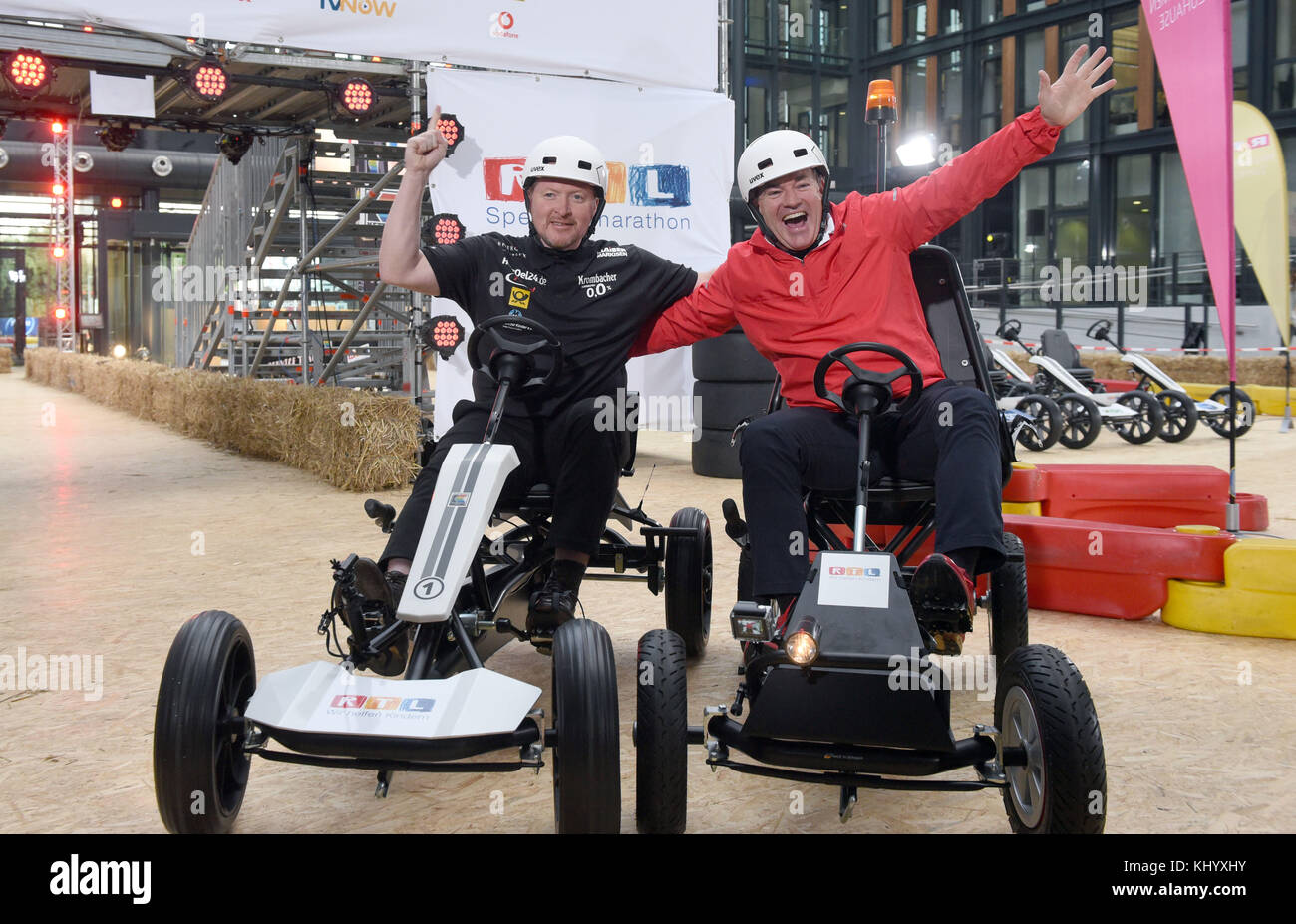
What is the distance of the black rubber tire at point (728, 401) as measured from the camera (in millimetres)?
6609

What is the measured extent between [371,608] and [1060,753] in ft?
3.78

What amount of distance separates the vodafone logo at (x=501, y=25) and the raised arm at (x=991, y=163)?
14.4ft

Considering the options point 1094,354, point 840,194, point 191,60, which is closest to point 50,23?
point 191,60

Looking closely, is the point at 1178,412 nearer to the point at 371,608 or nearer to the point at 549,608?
the point at 549,608

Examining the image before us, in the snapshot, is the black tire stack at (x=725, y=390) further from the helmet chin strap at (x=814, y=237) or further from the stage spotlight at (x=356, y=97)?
the helmet chin strap at (x=814, y=237)

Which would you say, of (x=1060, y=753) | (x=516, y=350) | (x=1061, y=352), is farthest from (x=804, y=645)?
(x=1061, y=352)

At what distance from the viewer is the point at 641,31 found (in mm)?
6961

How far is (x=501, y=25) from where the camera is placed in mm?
6469

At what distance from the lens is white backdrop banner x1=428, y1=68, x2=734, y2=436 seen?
6.47 metres

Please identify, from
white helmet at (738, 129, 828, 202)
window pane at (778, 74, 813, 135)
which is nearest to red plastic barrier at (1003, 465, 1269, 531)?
white helmet at (738, 129, 828, 202)

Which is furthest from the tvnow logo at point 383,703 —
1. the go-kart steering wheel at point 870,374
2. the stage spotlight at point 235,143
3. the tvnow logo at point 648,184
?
the stage spotlight at point 235,143

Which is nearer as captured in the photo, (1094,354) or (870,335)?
(870,335)
